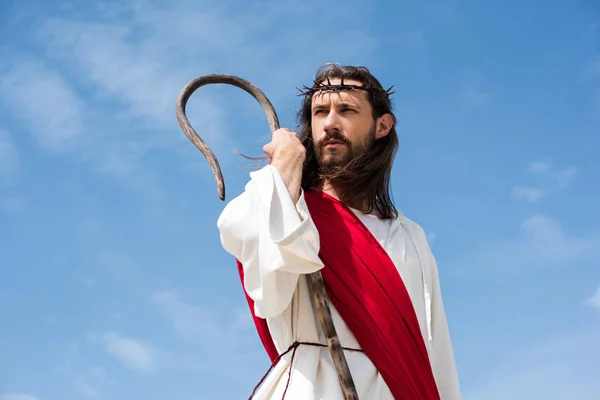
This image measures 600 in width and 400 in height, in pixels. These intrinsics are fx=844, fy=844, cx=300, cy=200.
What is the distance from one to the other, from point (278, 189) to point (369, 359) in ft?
2.65

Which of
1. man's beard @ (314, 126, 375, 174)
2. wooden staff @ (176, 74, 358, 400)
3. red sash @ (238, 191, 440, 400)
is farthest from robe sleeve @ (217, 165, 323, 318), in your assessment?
man's beard @ (314, 126, 375, 174)

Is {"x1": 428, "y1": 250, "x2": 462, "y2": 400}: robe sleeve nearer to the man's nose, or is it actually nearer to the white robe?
the white robe

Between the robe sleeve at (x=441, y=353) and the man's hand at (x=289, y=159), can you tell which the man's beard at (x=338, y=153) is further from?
the robe sleeve at (x=441, y=353)

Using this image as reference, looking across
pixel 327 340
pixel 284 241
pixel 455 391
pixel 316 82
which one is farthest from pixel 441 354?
pixel 316 82

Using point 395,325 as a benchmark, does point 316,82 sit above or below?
above

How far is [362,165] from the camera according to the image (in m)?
4.09

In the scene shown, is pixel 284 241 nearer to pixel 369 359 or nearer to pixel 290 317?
pixel 290 317

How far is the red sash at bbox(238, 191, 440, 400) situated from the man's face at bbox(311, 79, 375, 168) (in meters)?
0.37

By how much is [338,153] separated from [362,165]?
136 mm

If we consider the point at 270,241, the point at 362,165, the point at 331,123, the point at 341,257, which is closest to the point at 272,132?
the point at 331,123

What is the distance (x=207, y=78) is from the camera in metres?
3.98

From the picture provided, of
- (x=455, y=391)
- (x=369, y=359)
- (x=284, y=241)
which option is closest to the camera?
(x=284, y=241)

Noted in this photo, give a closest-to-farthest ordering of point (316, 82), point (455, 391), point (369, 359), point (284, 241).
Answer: point (284, 241)
point (369, 359)
point (455, 391)
point (316, 82)

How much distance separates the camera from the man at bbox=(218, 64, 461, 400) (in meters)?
3.38
